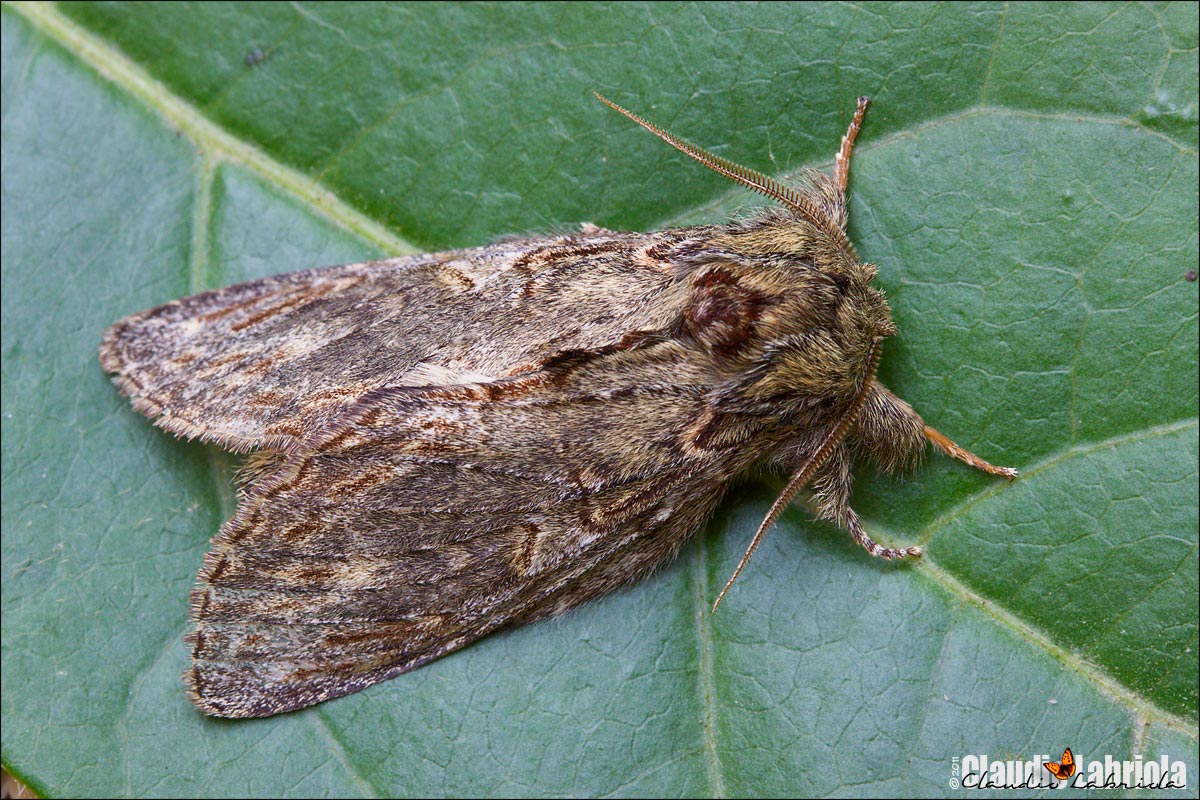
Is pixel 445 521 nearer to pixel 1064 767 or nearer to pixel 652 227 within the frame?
pixel 652 227

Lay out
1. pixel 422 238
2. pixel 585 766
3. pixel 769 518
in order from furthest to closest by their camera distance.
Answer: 1. pixel 422 238
2. pixel 585 766
3. pixel 769 518

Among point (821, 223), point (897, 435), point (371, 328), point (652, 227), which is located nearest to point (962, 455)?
point (897, 435)

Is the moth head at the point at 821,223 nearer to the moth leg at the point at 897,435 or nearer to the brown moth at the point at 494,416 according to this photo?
the brown moth at the point at 494,416

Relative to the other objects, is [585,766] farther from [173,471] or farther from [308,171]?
[308,171]

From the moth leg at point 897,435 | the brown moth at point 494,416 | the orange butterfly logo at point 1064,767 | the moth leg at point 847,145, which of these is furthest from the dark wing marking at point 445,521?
the orange butterfly logo at point 1064,767

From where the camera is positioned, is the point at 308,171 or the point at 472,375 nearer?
the point at 472,375

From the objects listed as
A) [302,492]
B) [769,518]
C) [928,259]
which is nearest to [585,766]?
[769,518]

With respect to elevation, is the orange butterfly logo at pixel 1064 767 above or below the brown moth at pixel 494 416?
below
